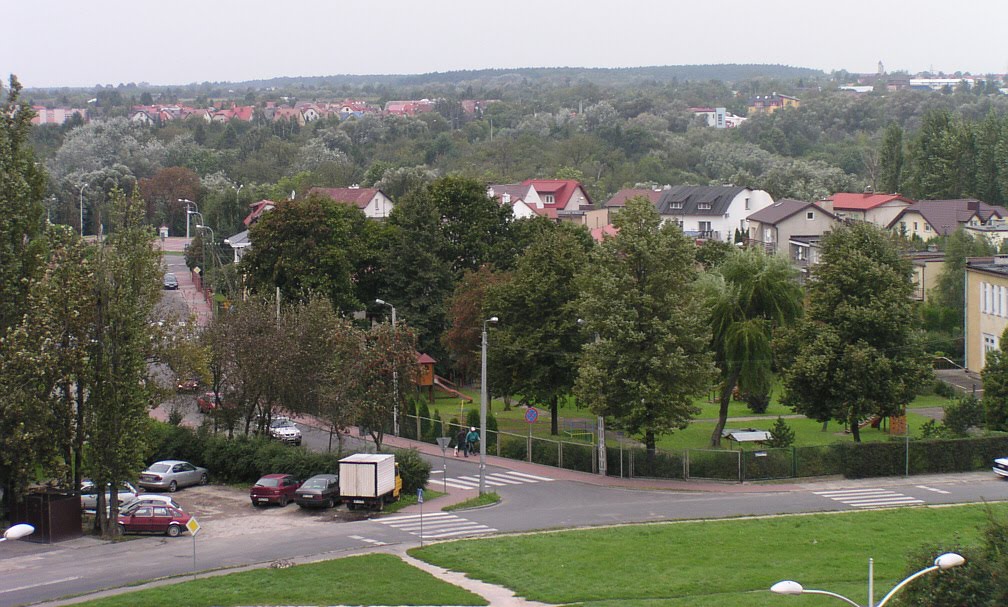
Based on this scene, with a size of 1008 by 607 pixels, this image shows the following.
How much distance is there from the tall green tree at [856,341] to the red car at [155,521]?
931 inches

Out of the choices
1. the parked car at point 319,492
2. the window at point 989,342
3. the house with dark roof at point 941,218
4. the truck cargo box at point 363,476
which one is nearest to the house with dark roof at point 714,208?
the house with dark roof at point 941,218

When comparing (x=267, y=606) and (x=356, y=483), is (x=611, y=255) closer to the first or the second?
(x=356, y=483)

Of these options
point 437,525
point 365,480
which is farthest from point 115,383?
point 437,525

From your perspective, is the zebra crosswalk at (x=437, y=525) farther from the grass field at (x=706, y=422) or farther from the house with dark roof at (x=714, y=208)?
the house with dark roof at (x=714, y=208)

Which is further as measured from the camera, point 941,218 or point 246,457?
point 941,218

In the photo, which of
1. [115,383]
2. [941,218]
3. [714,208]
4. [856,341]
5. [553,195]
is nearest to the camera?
[115,383]

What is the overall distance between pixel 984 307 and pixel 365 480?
37.6 m

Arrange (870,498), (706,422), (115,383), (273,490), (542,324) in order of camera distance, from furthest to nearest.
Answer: (706,422)
(542,324)
(870,498)
(273,490)
(115,383)

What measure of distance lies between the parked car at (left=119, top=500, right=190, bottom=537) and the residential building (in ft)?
137

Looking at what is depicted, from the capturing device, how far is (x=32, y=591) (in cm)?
2841

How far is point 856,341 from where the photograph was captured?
1764 inches

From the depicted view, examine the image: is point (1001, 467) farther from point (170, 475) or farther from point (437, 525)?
point (170, 475)

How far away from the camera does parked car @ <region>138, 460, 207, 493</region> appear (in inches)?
1679

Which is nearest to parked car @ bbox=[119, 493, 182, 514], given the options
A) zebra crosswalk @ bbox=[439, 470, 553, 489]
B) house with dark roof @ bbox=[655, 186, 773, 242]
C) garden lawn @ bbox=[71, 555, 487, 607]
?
garden lawn @ bbox=[71, 555, 487, 607]
